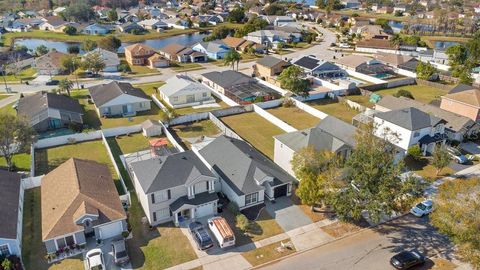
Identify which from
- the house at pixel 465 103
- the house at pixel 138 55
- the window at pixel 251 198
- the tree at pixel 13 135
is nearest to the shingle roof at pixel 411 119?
the house at pixel 465 103

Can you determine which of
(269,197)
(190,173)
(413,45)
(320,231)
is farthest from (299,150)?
(413,45)

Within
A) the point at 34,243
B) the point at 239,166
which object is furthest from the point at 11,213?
the point at 239,166

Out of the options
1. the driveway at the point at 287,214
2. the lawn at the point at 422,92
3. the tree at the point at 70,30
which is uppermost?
the tree at the point at 70,30

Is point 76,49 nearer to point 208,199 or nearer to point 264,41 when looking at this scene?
point 264,41

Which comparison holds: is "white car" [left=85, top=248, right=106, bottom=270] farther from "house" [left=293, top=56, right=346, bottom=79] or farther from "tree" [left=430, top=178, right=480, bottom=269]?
"house" [left=293, top=56, right=346, bottom=79]

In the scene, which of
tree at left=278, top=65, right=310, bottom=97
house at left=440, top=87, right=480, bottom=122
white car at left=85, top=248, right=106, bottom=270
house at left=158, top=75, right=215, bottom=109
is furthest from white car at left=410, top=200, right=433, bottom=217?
house at left=158, top=75, right=215, bottom=109

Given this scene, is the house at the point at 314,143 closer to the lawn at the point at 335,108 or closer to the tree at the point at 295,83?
the lawn at the point at 335,108
